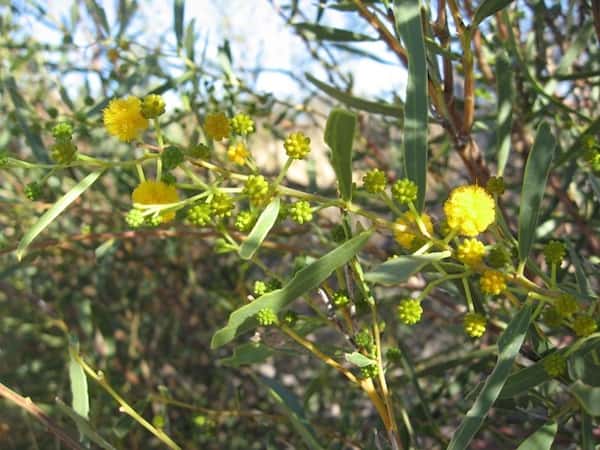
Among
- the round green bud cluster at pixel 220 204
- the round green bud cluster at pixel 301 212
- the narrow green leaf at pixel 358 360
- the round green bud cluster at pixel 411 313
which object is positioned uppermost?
the round green bud cluster at pixel 220 204

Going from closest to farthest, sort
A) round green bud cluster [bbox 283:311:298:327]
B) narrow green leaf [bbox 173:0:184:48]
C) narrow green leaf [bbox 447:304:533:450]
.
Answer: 1. narrow green leaf [bbox 447:304:533:450]
2. round green bud cluster [bbox 283:311:298:327]
3. narrow green leaf [bbox 173:0:184:48]

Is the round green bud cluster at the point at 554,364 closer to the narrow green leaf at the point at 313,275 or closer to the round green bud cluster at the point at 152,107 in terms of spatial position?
the narrow green leaf at the point at 313,275

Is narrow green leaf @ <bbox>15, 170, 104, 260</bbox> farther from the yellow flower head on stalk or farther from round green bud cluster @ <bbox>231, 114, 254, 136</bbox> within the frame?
round green bud cluster @ <bbox>231, 114, 254, 136</bbox>

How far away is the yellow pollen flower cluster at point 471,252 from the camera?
0.76 m

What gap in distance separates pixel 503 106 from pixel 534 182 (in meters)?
0.44

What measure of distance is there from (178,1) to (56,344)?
1.22 meters

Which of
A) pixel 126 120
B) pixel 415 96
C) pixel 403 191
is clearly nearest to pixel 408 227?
pixel 403 191

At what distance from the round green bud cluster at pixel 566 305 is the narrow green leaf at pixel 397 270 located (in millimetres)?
209

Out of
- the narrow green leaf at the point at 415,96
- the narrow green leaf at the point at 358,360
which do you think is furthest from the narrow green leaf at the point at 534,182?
the narrow green leaf at the point at 358,360

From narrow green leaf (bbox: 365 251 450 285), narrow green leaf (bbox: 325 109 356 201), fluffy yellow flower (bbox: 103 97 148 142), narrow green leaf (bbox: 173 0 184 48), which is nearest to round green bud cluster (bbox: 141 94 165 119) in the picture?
fluffy yellow flower (bbox: 103 97 148 142)

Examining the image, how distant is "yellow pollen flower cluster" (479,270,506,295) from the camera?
780mm

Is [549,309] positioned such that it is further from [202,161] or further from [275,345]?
[202,161]

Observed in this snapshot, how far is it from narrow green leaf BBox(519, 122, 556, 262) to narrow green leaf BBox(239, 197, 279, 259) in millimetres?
302

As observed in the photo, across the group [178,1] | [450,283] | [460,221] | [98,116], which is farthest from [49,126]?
[460,221]
